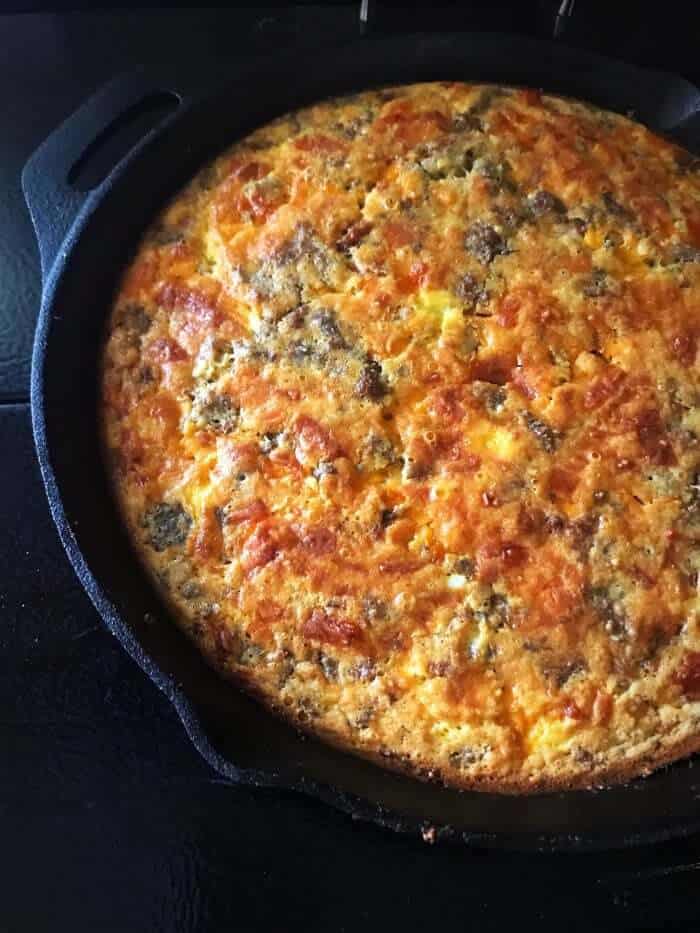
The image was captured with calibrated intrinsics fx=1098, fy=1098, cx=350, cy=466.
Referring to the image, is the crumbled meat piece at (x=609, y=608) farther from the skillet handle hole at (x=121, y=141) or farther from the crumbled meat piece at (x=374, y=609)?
the skillet handle hole at (x=121, y=141)

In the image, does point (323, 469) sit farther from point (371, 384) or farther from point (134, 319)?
point (134, 319)

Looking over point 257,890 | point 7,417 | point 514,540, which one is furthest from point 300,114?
point 257,890

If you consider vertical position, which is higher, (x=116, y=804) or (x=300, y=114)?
(x=300, y=114)

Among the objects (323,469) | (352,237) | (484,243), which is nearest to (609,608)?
(323,469)

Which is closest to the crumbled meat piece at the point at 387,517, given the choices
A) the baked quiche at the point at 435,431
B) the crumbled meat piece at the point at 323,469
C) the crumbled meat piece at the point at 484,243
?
the baked quiche at the point at 435,431

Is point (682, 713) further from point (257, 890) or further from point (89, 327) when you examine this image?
point (89, 327)
